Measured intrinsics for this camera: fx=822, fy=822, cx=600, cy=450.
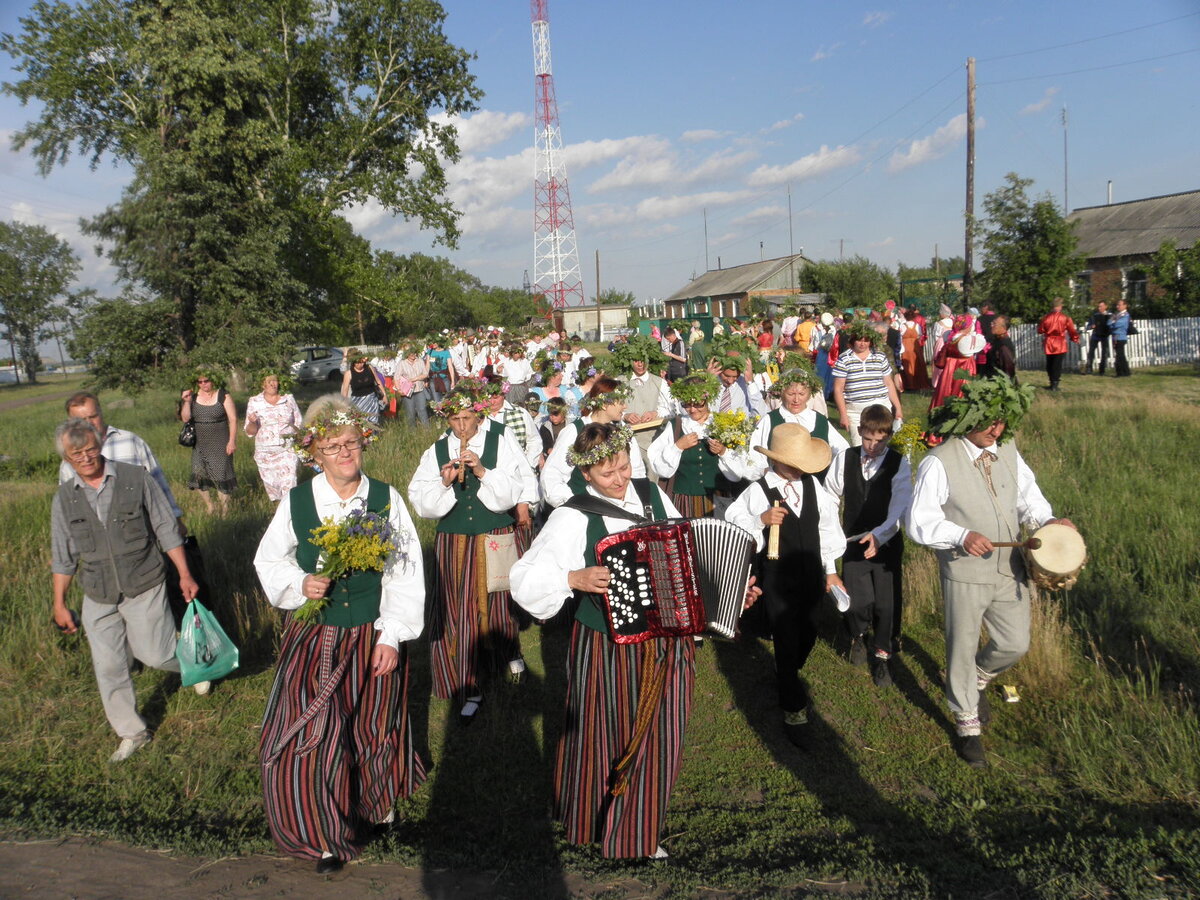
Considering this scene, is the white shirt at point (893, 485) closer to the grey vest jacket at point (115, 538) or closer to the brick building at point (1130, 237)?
the grey vest jacket at point (115, 538)

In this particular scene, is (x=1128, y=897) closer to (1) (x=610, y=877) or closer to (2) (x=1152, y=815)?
(2) (x=1152, y=815)

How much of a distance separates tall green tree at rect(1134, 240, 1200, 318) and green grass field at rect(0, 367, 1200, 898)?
19.5 meters

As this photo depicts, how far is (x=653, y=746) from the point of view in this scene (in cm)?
374

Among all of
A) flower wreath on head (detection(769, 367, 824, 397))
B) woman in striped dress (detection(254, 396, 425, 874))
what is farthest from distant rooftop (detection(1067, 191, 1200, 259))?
woman in striped dress (detection(254, 396, 425, 874))

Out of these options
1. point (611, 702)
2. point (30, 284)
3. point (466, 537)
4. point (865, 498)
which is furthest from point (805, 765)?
point (30, 284)

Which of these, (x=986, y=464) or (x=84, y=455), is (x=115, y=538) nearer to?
(x=84, y=455)

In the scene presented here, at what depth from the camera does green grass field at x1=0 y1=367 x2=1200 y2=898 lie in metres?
3.71

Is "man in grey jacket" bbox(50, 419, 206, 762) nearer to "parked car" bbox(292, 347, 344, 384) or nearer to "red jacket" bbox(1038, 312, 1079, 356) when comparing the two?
"red jacket" bbox(1038, 312, 1079, 356)

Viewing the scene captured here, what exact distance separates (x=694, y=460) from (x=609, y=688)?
3.18 metres

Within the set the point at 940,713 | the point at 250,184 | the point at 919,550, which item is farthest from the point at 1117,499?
the point at 250,184

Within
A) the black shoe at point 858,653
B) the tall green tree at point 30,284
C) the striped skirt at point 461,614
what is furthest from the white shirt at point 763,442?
the tall green tree at point 30,284

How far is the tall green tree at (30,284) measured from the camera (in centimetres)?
6662

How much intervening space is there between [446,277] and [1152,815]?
76.1 metres

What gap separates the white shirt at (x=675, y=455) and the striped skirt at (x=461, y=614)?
1674 mm
